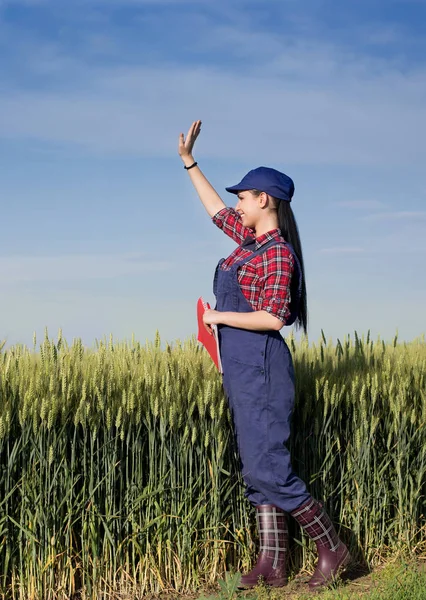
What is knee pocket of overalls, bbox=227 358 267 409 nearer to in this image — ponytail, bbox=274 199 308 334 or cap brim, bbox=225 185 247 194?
ponytail, bbox=274 199 308 334

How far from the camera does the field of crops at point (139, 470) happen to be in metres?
4.15

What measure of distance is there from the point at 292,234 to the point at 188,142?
1302 mm

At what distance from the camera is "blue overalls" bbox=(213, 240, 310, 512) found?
4113mm

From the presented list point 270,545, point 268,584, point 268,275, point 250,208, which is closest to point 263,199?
point 250,208

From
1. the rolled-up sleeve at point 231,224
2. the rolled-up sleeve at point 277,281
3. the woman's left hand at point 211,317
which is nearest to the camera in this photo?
the rolled-up sleeve at point 277,281

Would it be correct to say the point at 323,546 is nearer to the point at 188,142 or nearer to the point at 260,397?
the point at 260,397

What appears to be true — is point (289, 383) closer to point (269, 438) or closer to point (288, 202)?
point (269, 438)

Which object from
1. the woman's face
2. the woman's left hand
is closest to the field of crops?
the woman's left hand

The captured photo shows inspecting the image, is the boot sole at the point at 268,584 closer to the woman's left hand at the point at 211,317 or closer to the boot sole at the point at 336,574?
the boot sole at the point at 336,574

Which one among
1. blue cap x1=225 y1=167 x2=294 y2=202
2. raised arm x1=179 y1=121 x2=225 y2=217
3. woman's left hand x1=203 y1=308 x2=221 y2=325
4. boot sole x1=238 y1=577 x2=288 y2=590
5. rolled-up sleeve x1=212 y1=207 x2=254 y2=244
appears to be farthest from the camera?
raised arm x1=179 y1=121 x2=225 y2=217

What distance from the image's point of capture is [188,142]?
529 centimetres

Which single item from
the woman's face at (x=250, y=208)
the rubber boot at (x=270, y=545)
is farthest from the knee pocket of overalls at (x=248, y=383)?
the woman's face at (x=250, y=208)

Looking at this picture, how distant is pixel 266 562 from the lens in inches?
171

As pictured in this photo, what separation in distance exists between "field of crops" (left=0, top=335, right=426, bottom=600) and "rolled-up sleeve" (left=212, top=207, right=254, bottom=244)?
801mm
